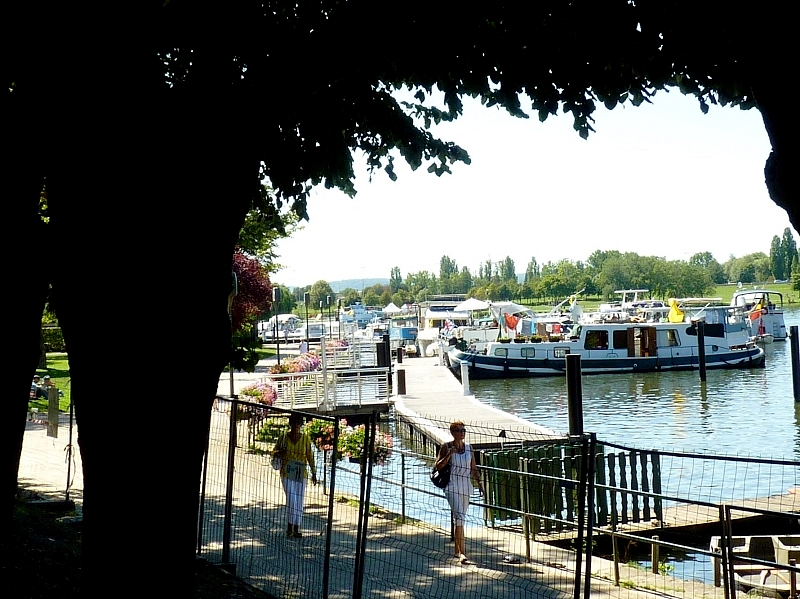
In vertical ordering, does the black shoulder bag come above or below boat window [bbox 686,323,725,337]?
below

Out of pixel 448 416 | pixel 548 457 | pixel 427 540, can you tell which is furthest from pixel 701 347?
pixel 427 540

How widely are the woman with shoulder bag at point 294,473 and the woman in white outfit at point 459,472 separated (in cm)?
197

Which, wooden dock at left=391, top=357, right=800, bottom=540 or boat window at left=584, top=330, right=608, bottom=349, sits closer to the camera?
wooden dock at left=391, top=357, right=800, bottom=540

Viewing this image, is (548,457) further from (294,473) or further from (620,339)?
(620,339)

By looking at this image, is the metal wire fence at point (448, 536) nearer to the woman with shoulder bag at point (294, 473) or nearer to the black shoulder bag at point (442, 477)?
the woman with shoulder bag at point (294, 473)

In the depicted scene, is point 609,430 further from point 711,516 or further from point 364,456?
point 364,456

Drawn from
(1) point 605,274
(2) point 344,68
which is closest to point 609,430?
(2) point 344,68

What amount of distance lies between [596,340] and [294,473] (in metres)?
50.4

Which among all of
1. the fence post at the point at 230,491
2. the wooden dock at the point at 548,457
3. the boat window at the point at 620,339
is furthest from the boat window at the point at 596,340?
the fence post at the point at 230,491

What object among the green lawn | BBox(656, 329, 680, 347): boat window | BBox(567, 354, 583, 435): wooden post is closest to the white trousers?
BBox(567, 354, 583, 435): wooden post

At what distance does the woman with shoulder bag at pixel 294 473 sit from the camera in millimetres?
8195

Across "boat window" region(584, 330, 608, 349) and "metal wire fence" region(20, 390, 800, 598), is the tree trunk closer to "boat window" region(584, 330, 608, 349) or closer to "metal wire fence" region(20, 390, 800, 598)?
"metal wire fence" region(20, 390, 800, 598)

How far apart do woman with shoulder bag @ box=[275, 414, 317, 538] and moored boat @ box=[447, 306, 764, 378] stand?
47.5m

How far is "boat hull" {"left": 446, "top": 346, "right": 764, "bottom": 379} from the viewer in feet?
183
